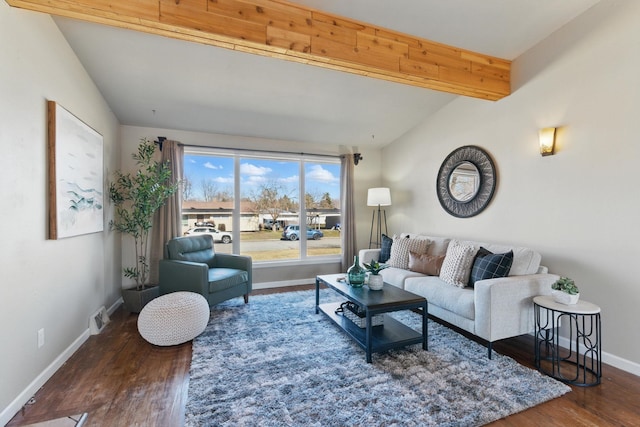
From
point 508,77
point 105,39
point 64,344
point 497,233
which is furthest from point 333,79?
point 64,344

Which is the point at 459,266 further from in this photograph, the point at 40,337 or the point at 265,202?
the point at 40,337

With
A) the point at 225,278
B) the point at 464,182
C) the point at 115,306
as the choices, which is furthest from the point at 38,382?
the point at 464,182

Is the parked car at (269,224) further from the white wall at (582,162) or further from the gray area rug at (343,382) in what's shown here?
the white wall at (582,162)

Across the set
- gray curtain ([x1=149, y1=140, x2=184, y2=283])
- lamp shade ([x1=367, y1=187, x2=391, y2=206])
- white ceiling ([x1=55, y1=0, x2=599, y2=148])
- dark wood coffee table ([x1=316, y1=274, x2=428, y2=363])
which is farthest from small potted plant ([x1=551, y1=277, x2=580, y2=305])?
gray curtain ([x1=149, y1=140, x2=184, y2=283])

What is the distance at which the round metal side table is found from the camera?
7.11 feet

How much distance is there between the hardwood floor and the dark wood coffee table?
2.65ft

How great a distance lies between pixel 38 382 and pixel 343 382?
208 cm

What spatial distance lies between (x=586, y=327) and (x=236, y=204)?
4234 mm

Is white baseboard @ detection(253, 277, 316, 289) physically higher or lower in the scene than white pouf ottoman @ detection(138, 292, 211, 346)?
lower

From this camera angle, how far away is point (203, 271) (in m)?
3.23

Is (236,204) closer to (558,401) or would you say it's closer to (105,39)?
(105,39)

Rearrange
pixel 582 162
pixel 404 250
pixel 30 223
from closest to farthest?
1. pixel 30 223
2. pixel 582 162
3. pixel 404 250

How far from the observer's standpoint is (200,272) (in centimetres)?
323

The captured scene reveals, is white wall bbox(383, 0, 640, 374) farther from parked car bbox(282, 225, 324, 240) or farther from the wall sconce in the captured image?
parked car bbox(282, 225, 324, 240)
